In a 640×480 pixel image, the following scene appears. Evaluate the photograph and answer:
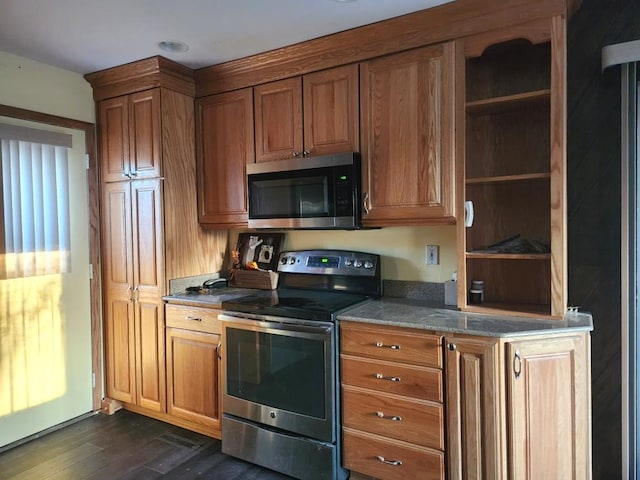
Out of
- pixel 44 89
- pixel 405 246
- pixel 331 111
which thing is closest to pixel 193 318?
pixel 405 246

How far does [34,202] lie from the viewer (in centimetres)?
259

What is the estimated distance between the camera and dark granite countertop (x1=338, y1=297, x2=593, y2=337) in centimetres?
172

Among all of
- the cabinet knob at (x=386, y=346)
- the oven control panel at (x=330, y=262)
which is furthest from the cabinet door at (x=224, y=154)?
the cabinet knob at (x=386, y=346)

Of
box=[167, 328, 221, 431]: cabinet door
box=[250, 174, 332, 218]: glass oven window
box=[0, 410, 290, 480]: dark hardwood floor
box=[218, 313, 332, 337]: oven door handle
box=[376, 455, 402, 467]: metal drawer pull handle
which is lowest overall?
box=[0, 410, 290, 480]: dark hardwood floor

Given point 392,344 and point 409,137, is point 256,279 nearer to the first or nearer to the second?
point 392,344

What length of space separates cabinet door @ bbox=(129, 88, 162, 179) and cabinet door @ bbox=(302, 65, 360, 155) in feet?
3.24

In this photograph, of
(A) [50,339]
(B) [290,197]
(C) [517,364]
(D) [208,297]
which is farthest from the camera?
(A) [50,339]

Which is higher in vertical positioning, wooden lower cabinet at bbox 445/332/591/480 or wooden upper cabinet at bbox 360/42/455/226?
wooden upper cabinet at bbox 360/42/455/226

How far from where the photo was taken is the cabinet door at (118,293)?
9.30 feet

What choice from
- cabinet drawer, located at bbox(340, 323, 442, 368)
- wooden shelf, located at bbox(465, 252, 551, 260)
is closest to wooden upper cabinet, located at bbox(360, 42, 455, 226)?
wooden shelf, located at bbox(465, 252, 551, 260)

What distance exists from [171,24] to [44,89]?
1.15 metres

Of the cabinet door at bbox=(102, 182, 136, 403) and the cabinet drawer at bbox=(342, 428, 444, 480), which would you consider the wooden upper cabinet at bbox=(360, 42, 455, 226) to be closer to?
the cabinet drawer at bbox=(342, 428, 444, 480)

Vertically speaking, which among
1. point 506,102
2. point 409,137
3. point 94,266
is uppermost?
point 506,102

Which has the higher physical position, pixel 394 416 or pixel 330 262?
pixel 330 262
